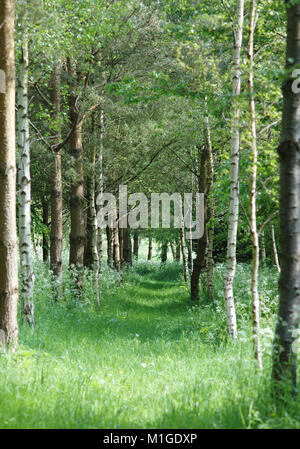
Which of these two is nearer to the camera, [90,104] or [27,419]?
[27,419]

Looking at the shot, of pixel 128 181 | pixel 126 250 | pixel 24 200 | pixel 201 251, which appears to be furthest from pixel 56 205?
pixel 126 250

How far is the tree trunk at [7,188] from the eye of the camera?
6406 millimetres

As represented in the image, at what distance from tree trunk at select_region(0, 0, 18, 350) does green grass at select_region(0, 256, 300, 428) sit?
0.61m

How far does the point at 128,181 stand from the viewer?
61.7ft

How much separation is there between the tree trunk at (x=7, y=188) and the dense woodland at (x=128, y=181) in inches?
0.7

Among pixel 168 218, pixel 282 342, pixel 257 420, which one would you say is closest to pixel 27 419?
pixel 257 420

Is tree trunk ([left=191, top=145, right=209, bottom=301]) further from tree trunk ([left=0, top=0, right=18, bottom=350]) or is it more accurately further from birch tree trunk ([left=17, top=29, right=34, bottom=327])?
tree trunk ([left=0, top=0, right=18, bottom=350])

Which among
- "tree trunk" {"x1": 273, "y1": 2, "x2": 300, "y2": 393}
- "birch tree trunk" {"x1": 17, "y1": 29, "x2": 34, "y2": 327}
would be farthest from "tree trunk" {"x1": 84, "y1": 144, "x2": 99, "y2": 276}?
"tree trunk" {"x1": 273, "y1": 2, "x2": 300, "y2": 393}

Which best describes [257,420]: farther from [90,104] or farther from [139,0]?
[139,0]

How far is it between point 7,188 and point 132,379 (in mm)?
3322

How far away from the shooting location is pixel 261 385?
4.44 meters

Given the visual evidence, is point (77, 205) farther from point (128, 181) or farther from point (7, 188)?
point (7, 188)

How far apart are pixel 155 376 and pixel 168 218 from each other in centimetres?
1896
